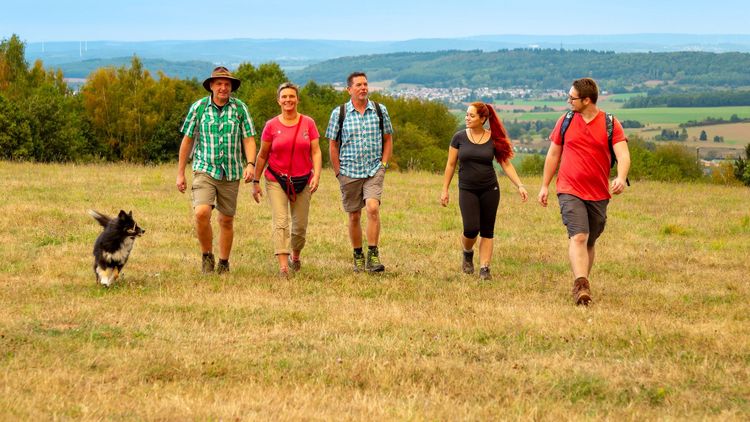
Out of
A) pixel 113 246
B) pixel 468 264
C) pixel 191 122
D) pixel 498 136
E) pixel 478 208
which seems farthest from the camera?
pixel 468 264

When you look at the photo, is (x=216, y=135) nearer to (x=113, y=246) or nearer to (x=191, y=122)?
(x=191, y=122)

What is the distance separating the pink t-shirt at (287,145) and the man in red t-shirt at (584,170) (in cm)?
283

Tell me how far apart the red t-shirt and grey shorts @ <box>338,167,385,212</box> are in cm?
237

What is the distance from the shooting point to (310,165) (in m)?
10.6

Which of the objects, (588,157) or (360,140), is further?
(360,140)

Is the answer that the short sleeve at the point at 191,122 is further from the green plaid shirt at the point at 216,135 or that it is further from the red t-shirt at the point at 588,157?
the red t-shirt at the point at 588,157

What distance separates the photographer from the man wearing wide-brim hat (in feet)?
33.6

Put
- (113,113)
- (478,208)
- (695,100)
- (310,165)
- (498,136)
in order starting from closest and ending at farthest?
(310,165)
(498,136)
(478,208)
(113,113)
(695,100)

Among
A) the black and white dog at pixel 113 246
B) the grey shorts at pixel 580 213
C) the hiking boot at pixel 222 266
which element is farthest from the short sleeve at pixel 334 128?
the grey shorts at pixel 580 213

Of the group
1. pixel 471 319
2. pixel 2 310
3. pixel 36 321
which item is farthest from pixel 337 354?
pixel 2 310

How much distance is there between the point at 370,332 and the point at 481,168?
11.0 ft

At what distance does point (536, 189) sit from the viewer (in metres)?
24.7

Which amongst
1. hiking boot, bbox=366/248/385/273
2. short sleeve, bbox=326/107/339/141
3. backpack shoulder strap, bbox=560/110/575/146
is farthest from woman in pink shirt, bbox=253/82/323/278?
backpack shoulder strap, bbox=560/110/575/146

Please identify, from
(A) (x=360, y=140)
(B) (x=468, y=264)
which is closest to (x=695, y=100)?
(B) (x=468, y=264)
